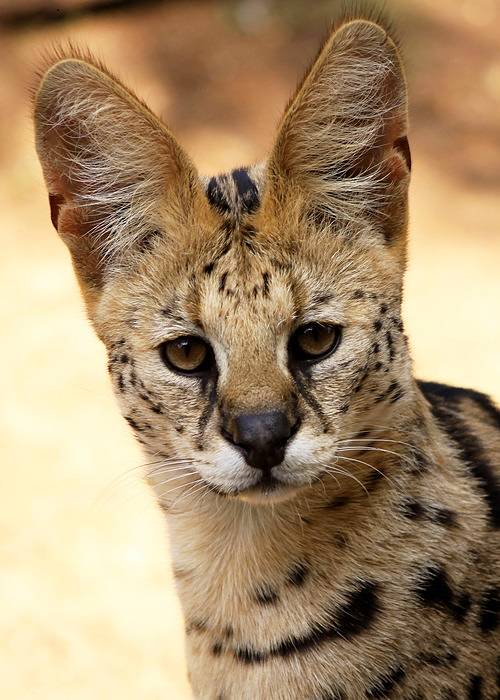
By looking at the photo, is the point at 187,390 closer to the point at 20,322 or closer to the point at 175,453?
the point at 175,453

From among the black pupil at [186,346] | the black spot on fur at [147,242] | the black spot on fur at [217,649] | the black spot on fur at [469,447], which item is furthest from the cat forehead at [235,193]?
the black spot on fur at [217,649]

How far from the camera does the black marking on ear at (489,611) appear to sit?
3723mm

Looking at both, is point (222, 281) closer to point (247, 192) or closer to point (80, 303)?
point (247, 192)

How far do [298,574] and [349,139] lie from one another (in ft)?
4.46

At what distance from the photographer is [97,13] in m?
12.3

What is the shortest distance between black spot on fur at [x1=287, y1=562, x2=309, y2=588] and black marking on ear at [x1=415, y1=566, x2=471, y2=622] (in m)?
0.35

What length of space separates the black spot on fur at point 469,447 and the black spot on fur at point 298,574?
621 mm

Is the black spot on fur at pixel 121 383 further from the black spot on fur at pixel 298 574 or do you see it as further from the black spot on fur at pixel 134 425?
the black spot on fur at pixel 298 574

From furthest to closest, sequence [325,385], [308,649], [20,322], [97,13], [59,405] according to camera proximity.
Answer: [97,13] → [20,322] → [59,405] → [308,649] → [325,385]

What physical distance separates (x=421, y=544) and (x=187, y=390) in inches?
35.5

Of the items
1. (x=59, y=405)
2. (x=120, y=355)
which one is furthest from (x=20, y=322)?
(x=120, y=355)

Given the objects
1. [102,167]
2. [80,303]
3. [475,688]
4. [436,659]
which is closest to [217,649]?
[436,659]

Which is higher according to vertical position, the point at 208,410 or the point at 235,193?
the point at 235,193

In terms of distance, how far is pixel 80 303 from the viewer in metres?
8.66
